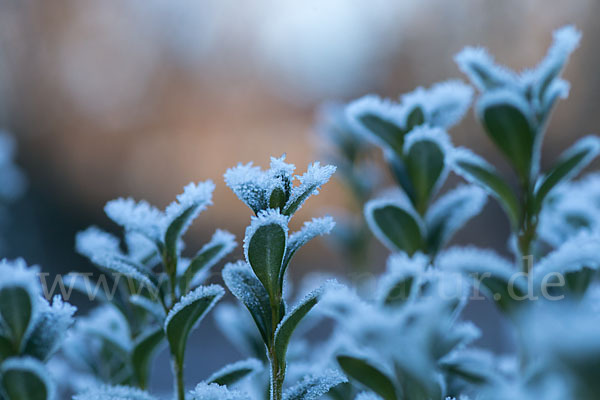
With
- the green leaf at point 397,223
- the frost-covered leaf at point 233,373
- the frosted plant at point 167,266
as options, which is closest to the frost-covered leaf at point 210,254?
the frosted plant at point 167,266

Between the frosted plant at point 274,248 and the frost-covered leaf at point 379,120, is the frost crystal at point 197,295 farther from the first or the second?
the frost-covered leaf at point 379,120

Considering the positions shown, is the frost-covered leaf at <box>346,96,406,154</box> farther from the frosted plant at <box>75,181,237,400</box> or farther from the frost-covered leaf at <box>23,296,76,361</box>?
the frost-covered leaf at <box>23,296,76,361</box>

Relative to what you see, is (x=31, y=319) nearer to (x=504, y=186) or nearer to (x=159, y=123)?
(x=504, y=186)

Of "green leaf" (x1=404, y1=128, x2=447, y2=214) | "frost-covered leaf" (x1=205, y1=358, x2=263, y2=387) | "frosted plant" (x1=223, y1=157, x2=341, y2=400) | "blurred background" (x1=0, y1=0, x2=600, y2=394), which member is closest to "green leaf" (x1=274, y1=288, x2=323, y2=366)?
"frosted plant" (x1=223, y1=157, x2=341, y2=400)

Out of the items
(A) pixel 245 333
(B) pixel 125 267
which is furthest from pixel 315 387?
(A) pixel 245 333

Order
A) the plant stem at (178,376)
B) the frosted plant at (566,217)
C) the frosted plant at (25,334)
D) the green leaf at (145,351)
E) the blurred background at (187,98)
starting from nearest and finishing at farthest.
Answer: the frosted plant at (25,334) → the plant stem at (178,376) → the green leaf at (145,351) → the frosted plant at (566,217) → the blurred background at (187,98)

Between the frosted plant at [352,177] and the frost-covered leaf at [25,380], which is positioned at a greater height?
the frosted plant at [352,177]

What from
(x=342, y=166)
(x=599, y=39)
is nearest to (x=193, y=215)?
(x=342, y=166)
